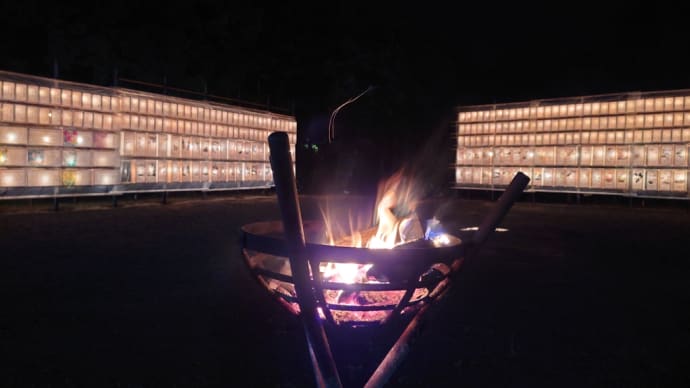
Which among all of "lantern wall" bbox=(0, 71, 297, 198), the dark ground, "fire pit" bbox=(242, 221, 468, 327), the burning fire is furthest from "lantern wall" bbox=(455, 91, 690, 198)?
"fire pit" bbox=(242, 221, 468, 327)

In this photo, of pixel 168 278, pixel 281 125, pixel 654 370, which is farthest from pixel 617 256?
pixel 281 125

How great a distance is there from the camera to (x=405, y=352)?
1630 mm

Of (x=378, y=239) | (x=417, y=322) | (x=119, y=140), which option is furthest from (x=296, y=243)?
(x=119, y=140)

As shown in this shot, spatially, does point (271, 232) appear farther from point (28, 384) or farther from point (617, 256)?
point (617, 256)

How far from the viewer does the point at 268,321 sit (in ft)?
9.29

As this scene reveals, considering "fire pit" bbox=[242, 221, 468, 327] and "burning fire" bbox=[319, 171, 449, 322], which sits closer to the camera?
"fire pit" bbox=[242, 221, 468, 327]

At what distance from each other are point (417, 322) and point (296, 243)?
26.0 inches

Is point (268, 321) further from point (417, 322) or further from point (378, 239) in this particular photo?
point (417, 322)

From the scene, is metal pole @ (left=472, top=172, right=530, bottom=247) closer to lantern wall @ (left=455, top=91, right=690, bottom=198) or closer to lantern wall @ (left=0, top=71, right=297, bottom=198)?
lantern wall @ (left=0, top=71, right=297, bottom=198)

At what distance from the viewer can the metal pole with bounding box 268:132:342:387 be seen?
4.00ft

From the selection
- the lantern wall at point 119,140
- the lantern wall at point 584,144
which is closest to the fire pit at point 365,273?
the lantern wall at point 119,140

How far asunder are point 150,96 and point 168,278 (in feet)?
27.9

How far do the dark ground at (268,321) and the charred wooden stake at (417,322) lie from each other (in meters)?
0.08

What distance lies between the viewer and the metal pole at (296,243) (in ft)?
4.00
